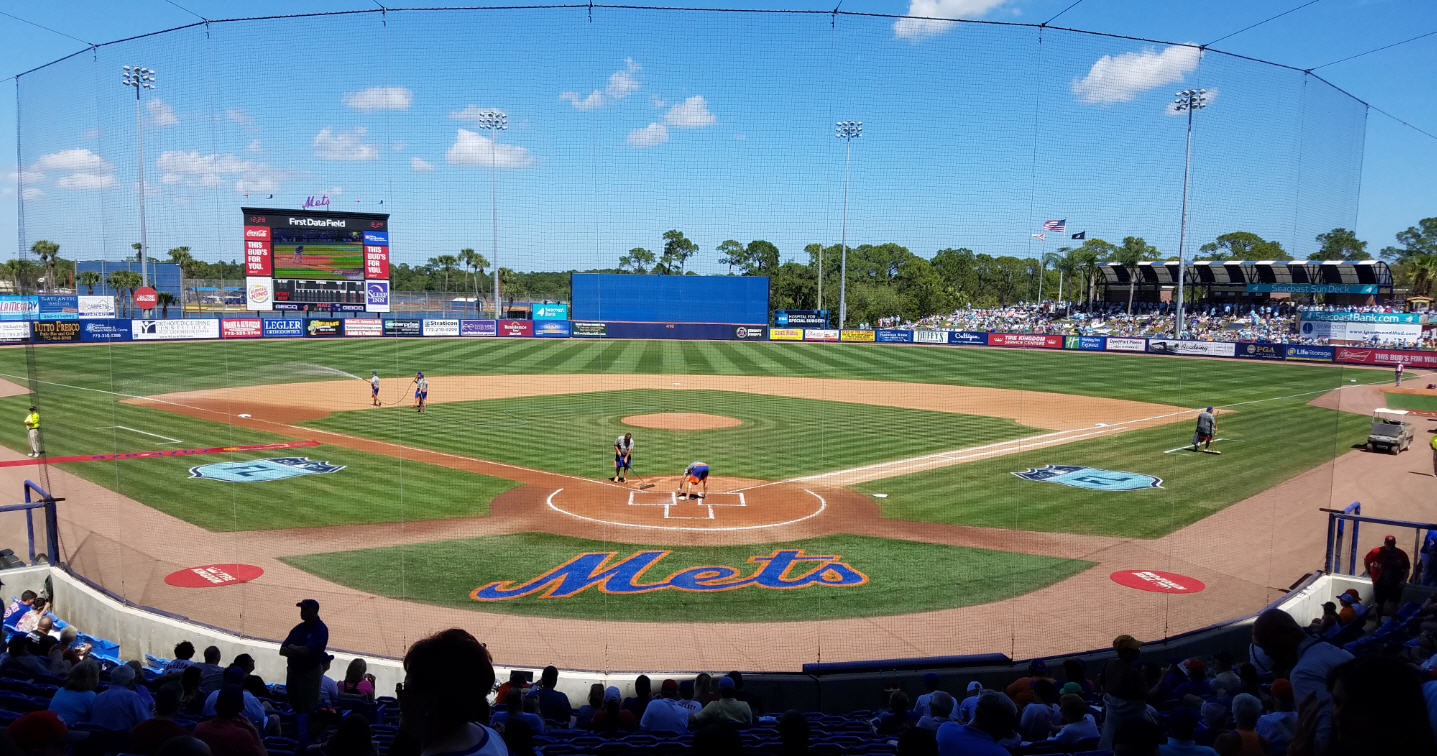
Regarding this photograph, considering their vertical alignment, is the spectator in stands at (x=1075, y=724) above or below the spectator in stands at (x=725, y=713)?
above

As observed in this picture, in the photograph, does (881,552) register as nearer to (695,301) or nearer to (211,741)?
(211,741)

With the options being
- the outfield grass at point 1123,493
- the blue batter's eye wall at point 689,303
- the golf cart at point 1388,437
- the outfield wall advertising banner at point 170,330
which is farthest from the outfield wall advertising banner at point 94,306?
the golf cart at point 1388,437

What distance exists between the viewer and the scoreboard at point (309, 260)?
41750 mm

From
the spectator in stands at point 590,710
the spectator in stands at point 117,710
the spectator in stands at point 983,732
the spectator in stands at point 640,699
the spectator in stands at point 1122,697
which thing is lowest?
the spectator in stands at point 590,710

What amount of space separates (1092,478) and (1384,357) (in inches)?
1754

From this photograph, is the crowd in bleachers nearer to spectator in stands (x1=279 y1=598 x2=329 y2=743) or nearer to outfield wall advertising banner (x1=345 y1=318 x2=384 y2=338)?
spectator in stands (x1=279 y1=598 x2=329 y2=743)

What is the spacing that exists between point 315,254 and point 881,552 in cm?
3833

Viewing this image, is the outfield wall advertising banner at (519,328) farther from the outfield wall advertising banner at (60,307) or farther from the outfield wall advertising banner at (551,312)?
the outfield wall advertising banner at (60,307)

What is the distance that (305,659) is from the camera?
6.90 m

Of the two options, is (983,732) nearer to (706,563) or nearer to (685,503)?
(706,563)

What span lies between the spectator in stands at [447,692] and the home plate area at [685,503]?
14104 mm

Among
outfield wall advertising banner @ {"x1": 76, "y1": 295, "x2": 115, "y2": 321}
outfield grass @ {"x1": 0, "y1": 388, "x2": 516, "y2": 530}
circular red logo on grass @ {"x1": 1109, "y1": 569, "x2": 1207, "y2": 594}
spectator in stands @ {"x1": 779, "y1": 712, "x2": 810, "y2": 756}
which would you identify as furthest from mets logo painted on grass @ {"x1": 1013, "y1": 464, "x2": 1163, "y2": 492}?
outfield wall advertising banner @ {"x1": 76, "y1": 295, "x2": 115, "y2": 321}

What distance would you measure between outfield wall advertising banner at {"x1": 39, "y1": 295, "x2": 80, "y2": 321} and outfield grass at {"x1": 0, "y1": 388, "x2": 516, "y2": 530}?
3008 centimetres

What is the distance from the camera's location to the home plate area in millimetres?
16906
